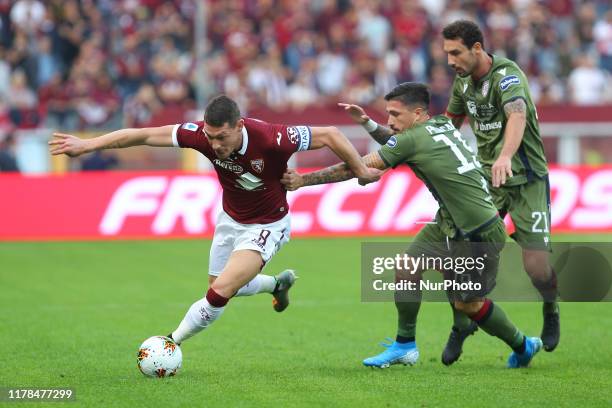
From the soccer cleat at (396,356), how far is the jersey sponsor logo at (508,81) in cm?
220

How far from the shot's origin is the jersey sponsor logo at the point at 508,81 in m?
8.97

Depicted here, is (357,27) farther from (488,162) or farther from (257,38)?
(488,162)

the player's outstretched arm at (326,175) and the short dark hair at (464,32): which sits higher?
the short dark hair at (464,32)

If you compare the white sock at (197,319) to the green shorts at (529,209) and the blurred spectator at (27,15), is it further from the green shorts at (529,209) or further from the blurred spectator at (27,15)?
the blurred spectator at (27,15)

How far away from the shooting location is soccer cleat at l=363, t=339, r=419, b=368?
29.0ft

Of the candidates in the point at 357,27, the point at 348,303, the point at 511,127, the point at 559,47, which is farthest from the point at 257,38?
the point at 511,127

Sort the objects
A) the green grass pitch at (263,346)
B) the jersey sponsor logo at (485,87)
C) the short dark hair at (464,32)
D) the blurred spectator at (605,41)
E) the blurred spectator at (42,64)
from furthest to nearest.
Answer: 1. the blurred spectator at (605,41)
2. the blurred spectator at (42,64)
3. the jersey sponsor logo at (485,87)
4. the short dark hair at (464,32)
5. the green grass pitch at (263,346)

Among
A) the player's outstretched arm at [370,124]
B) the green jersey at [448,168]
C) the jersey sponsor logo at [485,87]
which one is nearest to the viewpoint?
the green jersey at [448,168]

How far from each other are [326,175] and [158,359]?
193 centimetres

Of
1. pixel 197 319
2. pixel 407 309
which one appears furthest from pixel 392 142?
pixel 197 319

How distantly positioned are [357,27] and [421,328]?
1539 centimetres

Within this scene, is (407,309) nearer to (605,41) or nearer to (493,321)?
(493,321)

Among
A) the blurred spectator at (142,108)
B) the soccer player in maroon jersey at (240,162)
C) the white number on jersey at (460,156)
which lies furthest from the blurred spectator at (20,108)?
the white number on jersey at (460,156)

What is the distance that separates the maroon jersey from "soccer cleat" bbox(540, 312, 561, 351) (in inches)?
101
